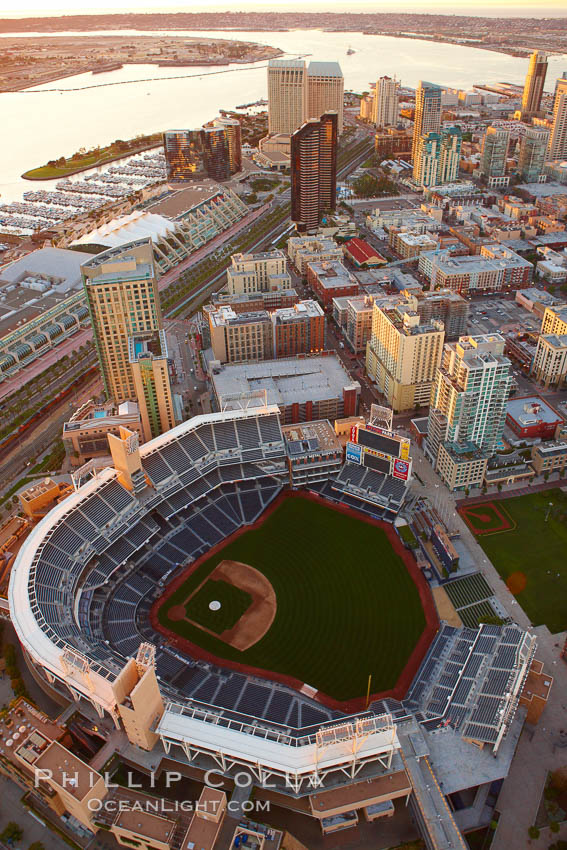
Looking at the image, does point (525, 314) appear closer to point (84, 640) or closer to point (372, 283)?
point (372, 283)

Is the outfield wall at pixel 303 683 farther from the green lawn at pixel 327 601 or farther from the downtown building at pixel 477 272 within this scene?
the downtown building at pixel 477 272

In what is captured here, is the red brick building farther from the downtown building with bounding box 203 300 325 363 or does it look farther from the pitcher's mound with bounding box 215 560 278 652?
the pitcher's mound with bounding box 215 560 278 652

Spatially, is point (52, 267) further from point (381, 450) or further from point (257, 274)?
point (381, 450)

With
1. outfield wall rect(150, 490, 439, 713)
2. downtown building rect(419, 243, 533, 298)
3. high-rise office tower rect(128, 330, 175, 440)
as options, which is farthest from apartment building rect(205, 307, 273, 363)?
downtown building rect(419, 243, 533, 298)

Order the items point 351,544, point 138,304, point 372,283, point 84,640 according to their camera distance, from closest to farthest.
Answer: point 84,640 → point 351,544 → point 138,304 → point 372,283

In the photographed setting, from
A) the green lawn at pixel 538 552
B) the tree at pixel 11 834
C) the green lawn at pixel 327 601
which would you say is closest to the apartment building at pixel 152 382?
the green lawn at pixel 327 601

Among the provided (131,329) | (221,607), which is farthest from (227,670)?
(131,329)

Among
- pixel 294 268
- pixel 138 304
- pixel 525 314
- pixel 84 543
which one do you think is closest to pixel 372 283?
pixel 294 268
